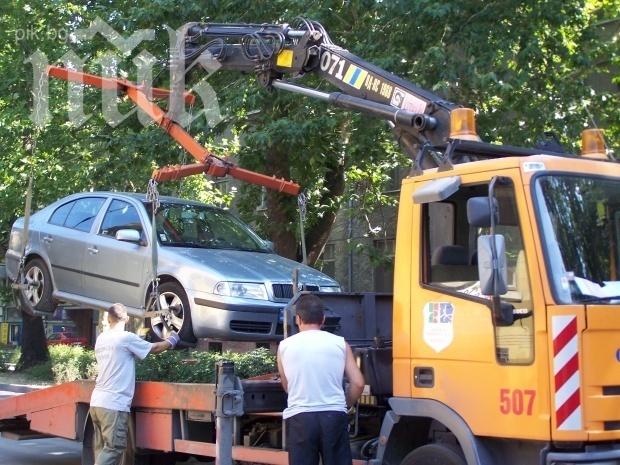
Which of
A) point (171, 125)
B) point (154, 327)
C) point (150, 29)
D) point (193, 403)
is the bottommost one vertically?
point (193, 403)

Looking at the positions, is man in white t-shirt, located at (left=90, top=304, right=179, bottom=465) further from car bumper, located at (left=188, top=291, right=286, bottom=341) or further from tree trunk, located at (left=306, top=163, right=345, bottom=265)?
tree trunk, located at (left=306, top=163, right=345, bottom=265)

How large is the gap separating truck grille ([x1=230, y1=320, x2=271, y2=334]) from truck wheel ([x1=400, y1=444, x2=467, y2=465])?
2.49 m

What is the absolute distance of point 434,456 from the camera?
207 inches

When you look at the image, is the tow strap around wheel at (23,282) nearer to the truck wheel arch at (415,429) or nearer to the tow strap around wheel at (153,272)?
the tow strap around wheel at (153,272)

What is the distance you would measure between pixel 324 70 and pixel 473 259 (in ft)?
10.3

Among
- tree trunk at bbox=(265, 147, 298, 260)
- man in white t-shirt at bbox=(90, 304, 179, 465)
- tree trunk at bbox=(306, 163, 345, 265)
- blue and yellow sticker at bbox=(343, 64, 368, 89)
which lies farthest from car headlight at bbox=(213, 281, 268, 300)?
tree trunk at bbox=(306, 163, 345, 265)

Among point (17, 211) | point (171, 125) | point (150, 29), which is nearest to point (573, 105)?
point (171, 125)

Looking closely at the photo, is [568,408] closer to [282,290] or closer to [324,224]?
[282,290]

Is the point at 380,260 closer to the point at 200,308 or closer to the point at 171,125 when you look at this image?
the point at 171,125

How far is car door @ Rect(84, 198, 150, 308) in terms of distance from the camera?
27.9 ft

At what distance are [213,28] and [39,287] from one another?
3510mm

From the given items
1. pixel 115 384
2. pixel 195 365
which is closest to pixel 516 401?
pixel 195 365

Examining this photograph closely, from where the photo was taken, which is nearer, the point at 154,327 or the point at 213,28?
the point at 154,327

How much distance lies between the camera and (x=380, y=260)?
14.5 m
